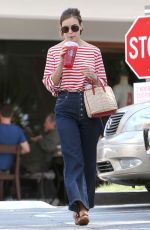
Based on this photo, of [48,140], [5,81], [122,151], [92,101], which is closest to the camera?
[92,101]

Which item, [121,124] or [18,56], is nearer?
[121,124]

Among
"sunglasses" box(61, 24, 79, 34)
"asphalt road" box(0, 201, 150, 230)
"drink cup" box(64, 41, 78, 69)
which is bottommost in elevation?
"asphalt road" box(0, 201, 150, 230)

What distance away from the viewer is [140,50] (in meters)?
10.5

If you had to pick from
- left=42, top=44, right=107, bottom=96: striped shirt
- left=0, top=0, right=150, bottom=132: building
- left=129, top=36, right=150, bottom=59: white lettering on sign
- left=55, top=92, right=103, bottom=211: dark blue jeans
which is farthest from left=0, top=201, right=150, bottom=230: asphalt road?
left=0, top=0, right=150, bottom=132: building

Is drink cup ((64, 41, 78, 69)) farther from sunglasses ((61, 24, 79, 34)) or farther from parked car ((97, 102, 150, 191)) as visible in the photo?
parked car ((97, 102, 150, 191))

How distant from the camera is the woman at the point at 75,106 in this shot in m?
6.56

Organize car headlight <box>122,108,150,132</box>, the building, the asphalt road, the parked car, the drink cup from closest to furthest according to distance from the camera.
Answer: the drink cup → the asphalt road → the parked car → car headlight <box>122,108,150,132</box> → the building

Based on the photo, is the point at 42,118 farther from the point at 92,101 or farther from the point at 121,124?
the point at 92,101

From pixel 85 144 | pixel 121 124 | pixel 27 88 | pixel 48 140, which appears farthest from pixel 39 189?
pixel 85 144

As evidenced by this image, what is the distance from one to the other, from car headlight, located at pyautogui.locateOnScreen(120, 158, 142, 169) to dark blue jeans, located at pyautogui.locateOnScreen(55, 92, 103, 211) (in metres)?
2.73

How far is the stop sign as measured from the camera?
1048 centimetres

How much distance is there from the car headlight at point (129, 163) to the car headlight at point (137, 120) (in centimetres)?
41

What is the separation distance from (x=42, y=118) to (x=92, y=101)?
10499mm

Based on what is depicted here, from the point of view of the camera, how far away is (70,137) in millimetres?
6602
